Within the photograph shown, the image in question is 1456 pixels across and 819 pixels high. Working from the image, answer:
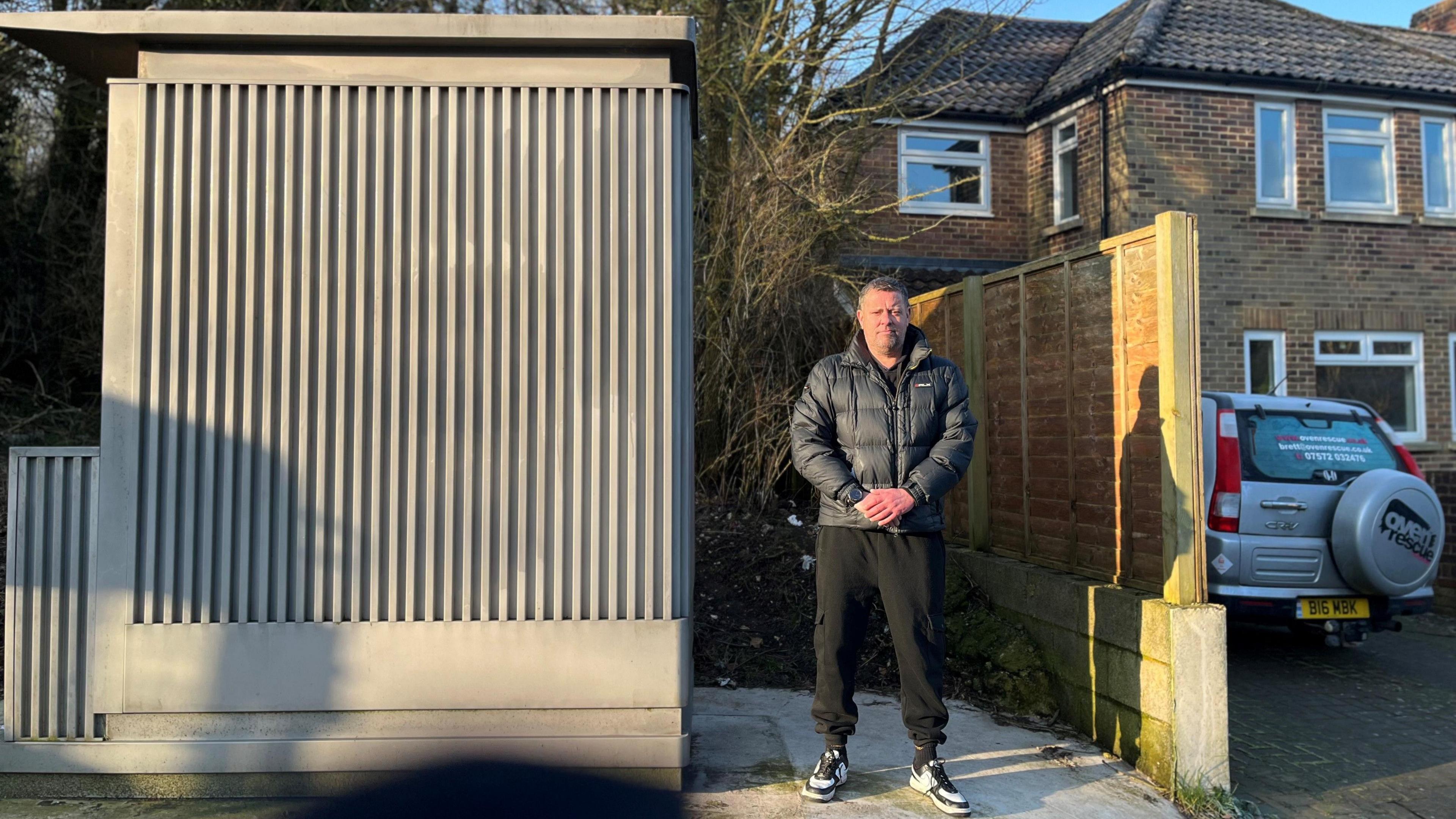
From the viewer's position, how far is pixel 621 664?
163 inches

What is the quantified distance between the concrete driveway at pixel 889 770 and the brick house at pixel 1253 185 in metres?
8.81

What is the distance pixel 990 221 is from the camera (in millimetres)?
15984

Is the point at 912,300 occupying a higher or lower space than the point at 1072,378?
higher

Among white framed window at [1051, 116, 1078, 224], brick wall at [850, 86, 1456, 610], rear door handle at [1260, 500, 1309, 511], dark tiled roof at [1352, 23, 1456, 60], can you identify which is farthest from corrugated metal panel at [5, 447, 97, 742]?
dark tiled roof at [1352, 23, 1456, 60]

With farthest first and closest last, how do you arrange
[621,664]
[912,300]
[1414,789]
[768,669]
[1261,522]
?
[912,300] < [1261,522] < [768,669] < [1414,789] < [621,664]

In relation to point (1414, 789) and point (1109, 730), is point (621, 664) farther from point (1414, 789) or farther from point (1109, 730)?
point (1414, 789)

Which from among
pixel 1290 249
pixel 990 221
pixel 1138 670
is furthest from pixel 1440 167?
pixel 1138 670

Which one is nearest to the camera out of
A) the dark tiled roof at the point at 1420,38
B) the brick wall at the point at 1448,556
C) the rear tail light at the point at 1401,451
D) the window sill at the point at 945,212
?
the rear tail light at the point at 1401,451

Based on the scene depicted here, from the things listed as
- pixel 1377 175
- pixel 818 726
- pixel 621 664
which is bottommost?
pixel 818 726

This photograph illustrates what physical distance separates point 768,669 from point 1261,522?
3.41 meters

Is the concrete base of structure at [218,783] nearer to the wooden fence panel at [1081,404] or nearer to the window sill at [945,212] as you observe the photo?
the wooden fence panel at [1081,404]

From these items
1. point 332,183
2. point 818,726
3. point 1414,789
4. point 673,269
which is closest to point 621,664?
point 818,726

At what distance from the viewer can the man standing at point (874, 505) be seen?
4.16 metres

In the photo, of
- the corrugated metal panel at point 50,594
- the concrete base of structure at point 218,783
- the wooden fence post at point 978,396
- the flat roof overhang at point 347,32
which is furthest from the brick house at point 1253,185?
the corrugated metal panel at point 50,594
